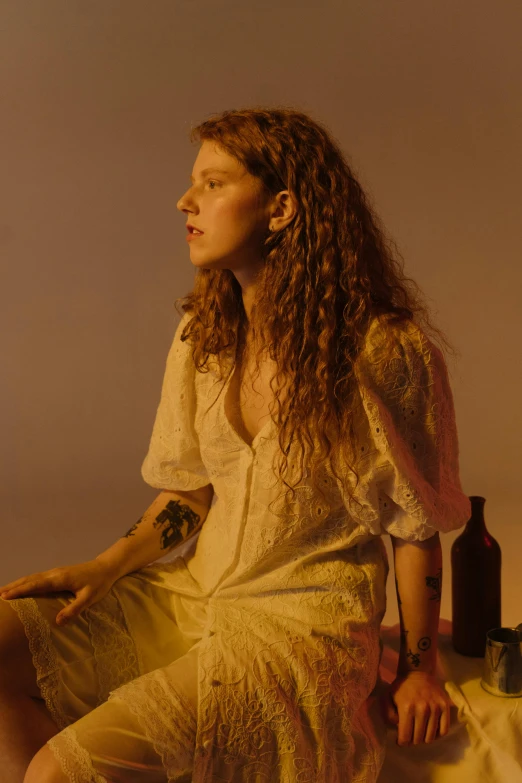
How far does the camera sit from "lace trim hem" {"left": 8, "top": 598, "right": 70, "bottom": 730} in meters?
1.68

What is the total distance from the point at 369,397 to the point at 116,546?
652 millimetres

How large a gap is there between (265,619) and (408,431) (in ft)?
1.45

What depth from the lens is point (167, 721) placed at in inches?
59.8

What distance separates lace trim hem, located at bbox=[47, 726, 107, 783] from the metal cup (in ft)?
2.70

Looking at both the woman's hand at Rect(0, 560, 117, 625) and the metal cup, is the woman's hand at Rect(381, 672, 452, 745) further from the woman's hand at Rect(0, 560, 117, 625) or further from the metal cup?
the woman's hand at Rect(0, 560, 117, 625)

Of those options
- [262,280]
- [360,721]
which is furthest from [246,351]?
[360,721]

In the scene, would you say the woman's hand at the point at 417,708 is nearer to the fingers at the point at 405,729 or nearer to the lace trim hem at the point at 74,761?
the fingers at the point at 405,729

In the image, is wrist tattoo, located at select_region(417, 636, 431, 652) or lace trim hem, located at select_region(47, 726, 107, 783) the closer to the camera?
lace trim hem, located at select_region(47, 726, 107, 783)

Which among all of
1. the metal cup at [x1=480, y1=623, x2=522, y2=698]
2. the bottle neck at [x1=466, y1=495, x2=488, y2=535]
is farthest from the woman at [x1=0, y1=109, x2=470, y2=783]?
the bottle neck at [x1=466, y1=495, x2=488, y2=535]

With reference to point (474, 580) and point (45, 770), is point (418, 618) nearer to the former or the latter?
point (474, 580)

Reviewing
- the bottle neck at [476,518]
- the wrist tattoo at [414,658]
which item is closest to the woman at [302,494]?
the wrist tattoo at [414,658]

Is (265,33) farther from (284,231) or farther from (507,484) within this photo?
(284,231)

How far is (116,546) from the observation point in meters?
1.97

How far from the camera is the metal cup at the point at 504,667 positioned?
1849mm
